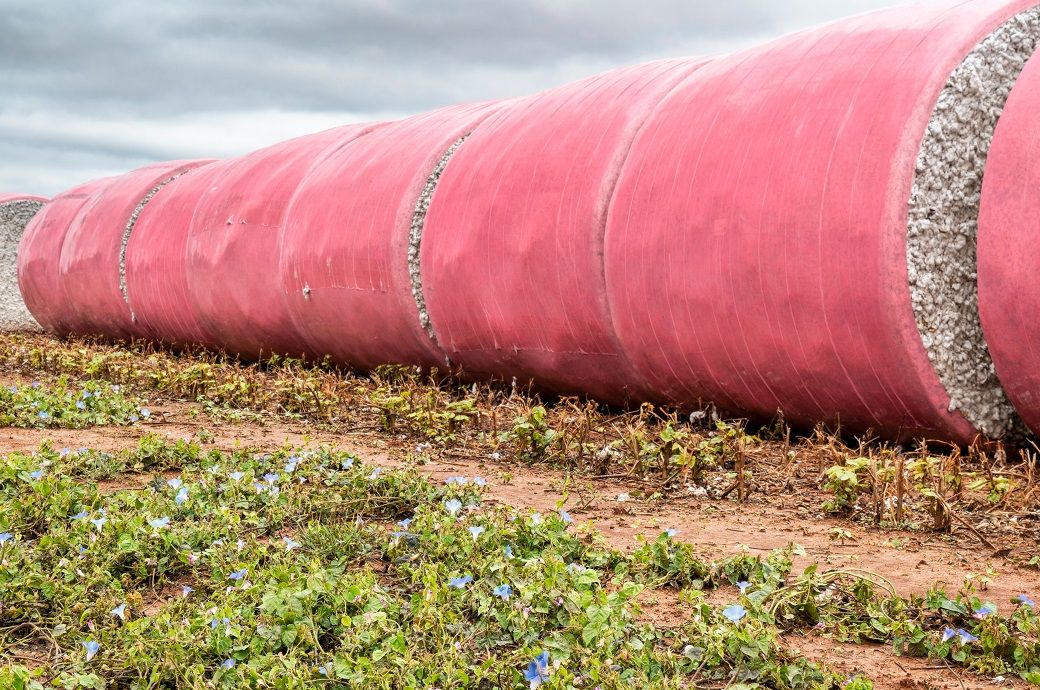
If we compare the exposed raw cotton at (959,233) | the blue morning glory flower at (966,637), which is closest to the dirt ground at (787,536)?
the blue morning glory flower at (966,637)

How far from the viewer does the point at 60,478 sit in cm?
385

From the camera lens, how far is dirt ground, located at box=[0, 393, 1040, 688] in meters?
2.40

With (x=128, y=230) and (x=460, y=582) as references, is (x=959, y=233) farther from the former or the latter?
(x=128, y=230)

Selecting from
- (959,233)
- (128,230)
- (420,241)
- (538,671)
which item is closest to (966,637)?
(538,671)

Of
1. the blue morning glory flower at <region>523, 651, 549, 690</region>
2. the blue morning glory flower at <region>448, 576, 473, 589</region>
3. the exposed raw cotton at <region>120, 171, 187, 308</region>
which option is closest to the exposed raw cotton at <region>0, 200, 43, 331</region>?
the exposed raw cotton at <region>120, 171, 187, 308</region>

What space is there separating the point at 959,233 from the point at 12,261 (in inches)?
575

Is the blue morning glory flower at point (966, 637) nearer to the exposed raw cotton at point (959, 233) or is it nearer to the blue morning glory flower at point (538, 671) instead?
the blue morning glory flower at point (538, 671)

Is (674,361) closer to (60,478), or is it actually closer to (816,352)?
(816,352)

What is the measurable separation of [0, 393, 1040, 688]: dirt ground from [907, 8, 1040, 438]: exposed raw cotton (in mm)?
870

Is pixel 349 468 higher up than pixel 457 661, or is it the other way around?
pixel 457 661

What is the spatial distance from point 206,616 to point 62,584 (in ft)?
1.83

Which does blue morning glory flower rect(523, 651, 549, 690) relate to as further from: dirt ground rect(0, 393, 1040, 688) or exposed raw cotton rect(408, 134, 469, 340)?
exposed raw cotton rect(408, 134, 469, 340)

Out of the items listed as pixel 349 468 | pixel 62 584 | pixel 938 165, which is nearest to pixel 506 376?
pixel 349 468

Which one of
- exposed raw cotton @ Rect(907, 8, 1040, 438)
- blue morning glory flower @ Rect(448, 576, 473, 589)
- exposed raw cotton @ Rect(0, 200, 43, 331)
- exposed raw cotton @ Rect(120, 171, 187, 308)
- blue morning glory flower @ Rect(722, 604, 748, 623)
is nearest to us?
blue morning glory flower @ Rect(722, 604, 748, 623)
